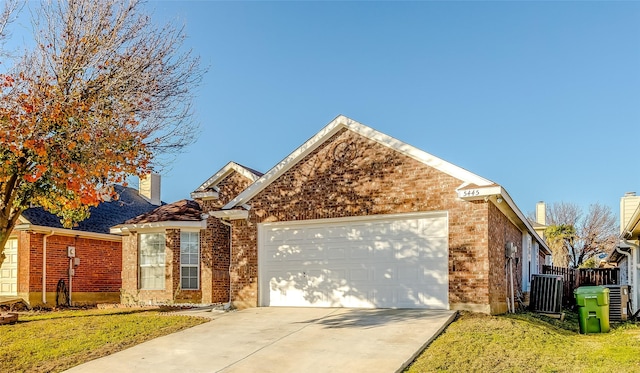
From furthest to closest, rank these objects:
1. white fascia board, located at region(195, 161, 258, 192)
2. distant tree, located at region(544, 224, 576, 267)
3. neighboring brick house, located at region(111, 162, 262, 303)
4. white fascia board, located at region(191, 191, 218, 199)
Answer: distant tree, located at region(544, 224, 576, 267)
white fascia board, located at region(191, 191, 218, 199)
white fascia board, located at region(195, 161, 258, 192)
neighboring brick house, located at region(111, 162, 262, 303)

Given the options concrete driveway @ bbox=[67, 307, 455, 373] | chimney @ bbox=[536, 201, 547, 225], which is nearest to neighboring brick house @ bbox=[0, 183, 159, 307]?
concrete driveway @ bbox=[67, 307, 455, 373]

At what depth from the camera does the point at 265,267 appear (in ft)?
47.3

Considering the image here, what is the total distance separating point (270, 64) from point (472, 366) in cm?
1158

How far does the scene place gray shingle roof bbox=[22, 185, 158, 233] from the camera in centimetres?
1902

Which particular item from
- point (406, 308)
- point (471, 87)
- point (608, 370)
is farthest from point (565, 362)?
point (471, 87)

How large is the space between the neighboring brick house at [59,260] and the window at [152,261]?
5.10ft

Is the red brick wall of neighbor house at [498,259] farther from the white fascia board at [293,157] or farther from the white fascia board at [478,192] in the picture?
the white fascia board at [293,157]

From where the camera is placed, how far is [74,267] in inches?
792

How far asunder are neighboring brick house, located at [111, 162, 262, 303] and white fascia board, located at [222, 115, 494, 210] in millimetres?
2579

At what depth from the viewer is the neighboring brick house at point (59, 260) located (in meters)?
18.5

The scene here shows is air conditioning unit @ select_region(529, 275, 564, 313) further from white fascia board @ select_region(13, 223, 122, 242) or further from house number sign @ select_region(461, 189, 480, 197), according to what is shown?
white fascia board @ select_region(13, 223, 122, 242)

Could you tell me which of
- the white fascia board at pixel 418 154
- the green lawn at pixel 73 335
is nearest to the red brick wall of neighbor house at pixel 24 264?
the green lawn at pixel 73 335

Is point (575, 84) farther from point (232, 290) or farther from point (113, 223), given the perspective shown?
point (113, 223)

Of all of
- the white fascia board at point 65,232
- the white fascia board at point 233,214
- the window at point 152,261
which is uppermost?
the white fascia board at point 233,214
